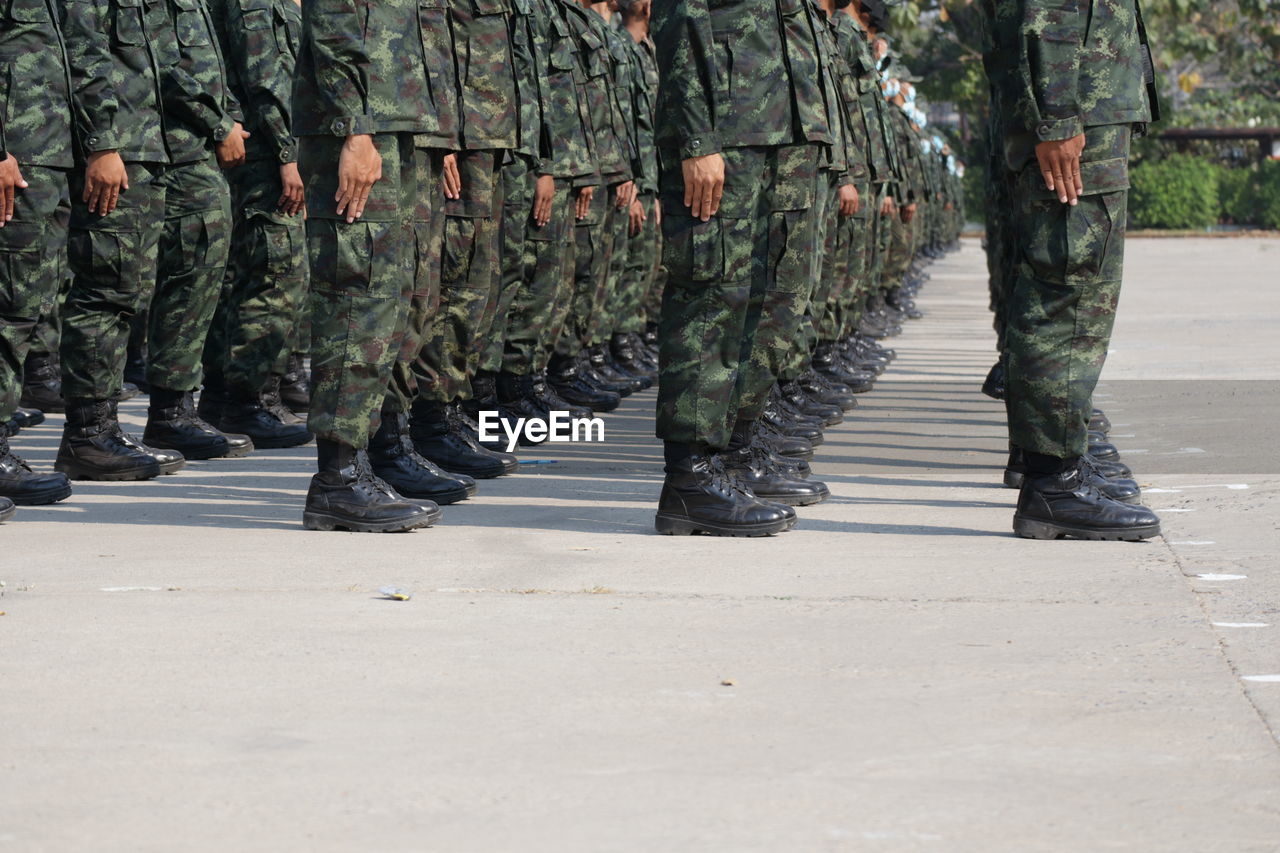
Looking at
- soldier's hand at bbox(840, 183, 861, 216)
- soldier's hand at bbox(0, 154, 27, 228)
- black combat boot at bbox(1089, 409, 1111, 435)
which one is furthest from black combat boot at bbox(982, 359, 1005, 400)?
soldier's hand at bbox(0, 154, 27, 228)

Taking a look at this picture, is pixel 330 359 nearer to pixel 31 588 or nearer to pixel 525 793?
pixel 31 588

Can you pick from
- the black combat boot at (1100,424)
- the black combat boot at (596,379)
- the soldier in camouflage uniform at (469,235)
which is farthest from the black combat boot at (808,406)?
the soldier in camouflage uniform at (469,235)

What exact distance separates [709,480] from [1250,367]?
723 cm

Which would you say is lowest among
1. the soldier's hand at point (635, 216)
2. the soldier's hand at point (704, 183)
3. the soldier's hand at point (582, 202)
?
the soldier's hand at point (635, 216)

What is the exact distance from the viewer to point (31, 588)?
504cm

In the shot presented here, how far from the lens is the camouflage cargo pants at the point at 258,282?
827cm

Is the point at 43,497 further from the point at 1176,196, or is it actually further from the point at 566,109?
the point at 1176,196

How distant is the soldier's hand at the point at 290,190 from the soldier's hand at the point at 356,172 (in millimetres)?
2300

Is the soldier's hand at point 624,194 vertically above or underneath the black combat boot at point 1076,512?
above

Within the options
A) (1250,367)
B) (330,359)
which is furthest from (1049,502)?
(1250,367)

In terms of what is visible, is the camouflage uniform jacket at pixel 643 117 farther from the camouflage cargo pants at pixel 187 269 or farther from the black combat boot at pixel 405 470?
the black combat boot at pixel 405 470

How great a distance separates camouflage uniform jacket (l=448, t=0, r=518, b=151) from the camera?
677 centimetres

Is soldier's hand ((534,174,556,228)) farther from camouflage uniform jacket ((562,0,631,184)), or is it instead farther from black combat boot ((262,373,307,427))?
black combat boot ((262,373,307,427))

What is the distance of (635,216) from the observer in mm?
10766
